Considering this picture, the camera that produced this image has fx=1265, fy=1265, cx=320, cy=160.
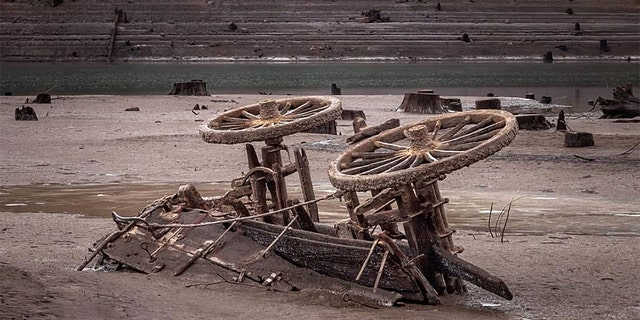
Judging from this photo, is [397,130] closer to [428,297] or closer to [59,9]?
[428,297]

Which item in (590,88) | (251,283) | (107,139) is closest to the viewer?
(251,283)

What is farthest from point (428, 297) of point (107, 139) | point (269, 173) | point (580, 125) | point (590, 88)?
point (590, 88)

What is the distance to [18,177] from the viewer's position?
14.4 metres

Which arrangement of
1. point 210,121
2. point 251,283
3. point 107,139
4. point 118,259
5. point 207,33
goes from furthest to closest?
point 207,33, point 107,139, point 210,121, point 118,259, point 251,283

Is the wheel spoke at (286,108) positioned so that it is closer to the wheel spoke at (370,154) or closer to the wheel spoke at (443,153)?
the wheel spoke at (370,154)

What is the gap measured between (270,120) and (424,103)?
1719 cm

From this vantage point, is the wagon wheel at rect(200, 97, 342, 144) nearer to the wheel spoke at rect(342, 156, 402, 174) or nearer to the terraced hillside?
the wheel spoke at rect(342, 156, 402, 174)

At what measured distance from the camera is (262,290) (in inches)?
317

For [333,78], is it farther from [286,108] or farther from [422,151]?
[422,151]

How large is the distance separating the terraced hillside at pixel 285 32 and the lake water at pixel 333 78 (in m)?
1.29

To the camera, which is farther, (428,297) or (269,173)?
(269,173)

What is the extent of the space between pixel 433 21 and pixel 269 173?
5730 centimetres

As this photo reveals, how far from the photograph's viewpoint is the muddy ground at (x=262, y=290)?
24.1ft

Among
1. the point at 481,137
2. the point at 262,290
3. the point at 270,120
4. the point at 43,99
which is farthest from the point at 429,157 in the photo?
the point at 43,99
